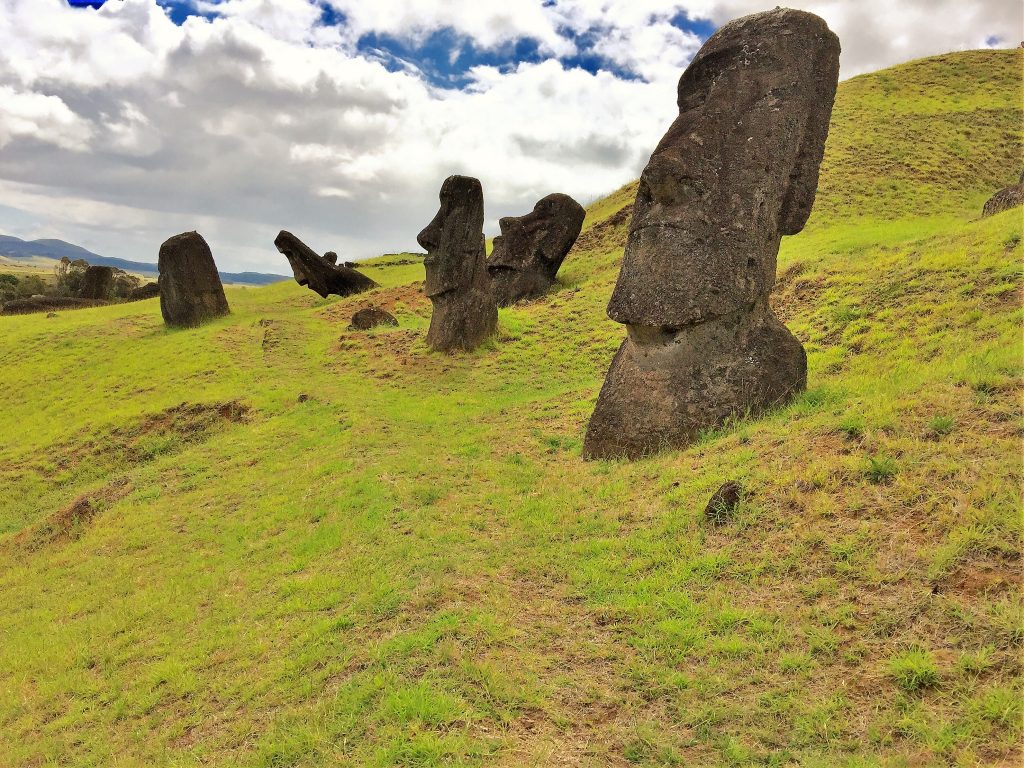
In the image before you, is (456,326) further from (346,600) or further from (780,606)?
(780,606)

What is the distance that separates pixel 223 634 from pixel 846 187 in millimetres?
32578

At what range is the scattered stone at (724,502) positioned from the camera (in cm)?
662

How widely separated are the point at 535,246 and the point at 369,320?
8.39 metres

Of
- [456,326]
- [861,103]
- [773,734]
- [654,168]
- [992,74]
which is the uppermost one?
[992,74]

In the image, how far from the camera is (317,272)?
33031mm

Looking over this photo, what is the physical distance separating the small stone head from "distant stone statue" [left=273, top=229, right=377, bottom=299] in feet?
46.9

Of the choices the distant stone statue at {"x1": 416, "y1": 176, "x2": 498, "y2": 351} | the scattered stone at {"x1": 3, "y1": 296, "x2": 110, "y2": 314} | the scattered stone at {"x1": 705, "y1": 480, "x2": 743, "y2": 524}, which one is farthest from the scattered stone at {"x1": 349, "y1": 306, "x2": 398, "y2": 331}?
the scattered stone at {"x1": 3, "y1": 296, "x2": 110, "y2": 314}

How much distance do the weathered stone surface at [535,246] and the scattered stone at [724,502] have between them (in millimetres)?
21748

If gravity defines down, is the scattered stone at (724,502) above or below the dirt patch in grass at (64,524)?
above

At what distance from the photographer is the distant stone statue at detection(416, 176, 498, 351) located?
2022cm

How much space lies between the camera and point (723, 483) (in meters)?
7.21

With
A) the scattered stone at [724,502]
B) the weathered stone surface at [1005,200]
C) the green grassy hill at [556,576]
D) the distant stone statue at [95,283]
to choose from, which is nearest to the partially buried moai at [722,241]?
the green grassy hill at [556,576]

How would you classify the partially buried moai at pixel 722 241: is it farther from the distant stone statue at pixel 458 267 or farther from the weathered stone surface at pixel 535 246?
the weathered stone surface at pixel 535 246

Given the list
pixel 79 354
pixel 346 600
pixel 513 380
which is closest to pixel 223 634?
pixel 346 600
